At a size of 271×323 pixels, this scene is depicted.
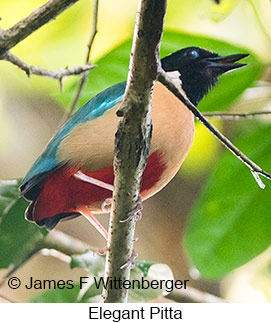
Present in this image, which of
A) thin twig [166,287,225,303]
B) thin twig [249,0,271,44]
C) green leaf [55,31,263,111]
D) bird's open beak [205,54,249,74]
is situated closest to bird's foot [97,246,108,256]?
thin twig [166,287,225,303]

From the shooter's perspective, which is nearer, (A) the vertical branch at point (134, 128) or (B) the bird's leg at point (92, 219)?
(A) the vertical branch at point (134, 128)

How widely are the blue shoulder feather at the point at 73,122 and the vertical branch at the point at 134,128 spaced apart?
0.17 metres

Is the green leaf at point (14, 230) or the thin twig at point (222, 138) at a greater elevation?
the thin twig at point (222, 138)

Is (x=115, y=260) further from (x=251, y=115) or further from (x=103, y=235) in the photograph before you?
(x=251, y=115)

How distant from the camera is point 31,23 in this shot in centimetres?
95

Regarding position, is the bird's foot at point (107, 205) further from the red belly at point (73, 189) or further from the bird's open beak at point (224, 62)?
the bird's open beak at point (224, 62)

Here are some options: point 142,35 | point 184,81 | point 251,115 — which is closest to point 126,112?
point 142,35

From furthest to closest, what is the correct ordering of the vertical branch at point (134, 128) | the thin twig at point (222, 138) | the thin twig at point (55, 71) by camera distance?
the thin twig at point (55, 71)
the thin twig at point (222, 138)
the vertical branch at point (134, 128)

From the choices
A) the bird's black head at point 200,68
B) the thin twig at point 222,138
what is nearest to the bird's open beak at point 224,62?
the bird's black head at point 200,68

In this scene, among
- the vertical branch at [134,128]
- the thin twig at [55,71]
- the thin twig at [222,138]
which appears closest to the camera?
the vertical branch at [134,128]

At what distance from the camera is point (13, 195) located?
1.03 metres

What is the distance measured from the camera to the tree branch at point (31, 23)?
94cm

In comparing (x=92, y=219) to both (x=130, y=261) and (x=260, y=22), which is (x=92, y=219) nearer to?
(x=130, y=261)

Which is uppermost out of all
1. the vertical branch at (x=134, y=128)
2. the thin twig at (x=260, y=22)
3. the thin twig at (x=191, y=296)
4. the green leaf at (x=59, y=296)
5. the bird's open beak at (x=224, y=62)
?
the thin twig at (x=260, y=22)
